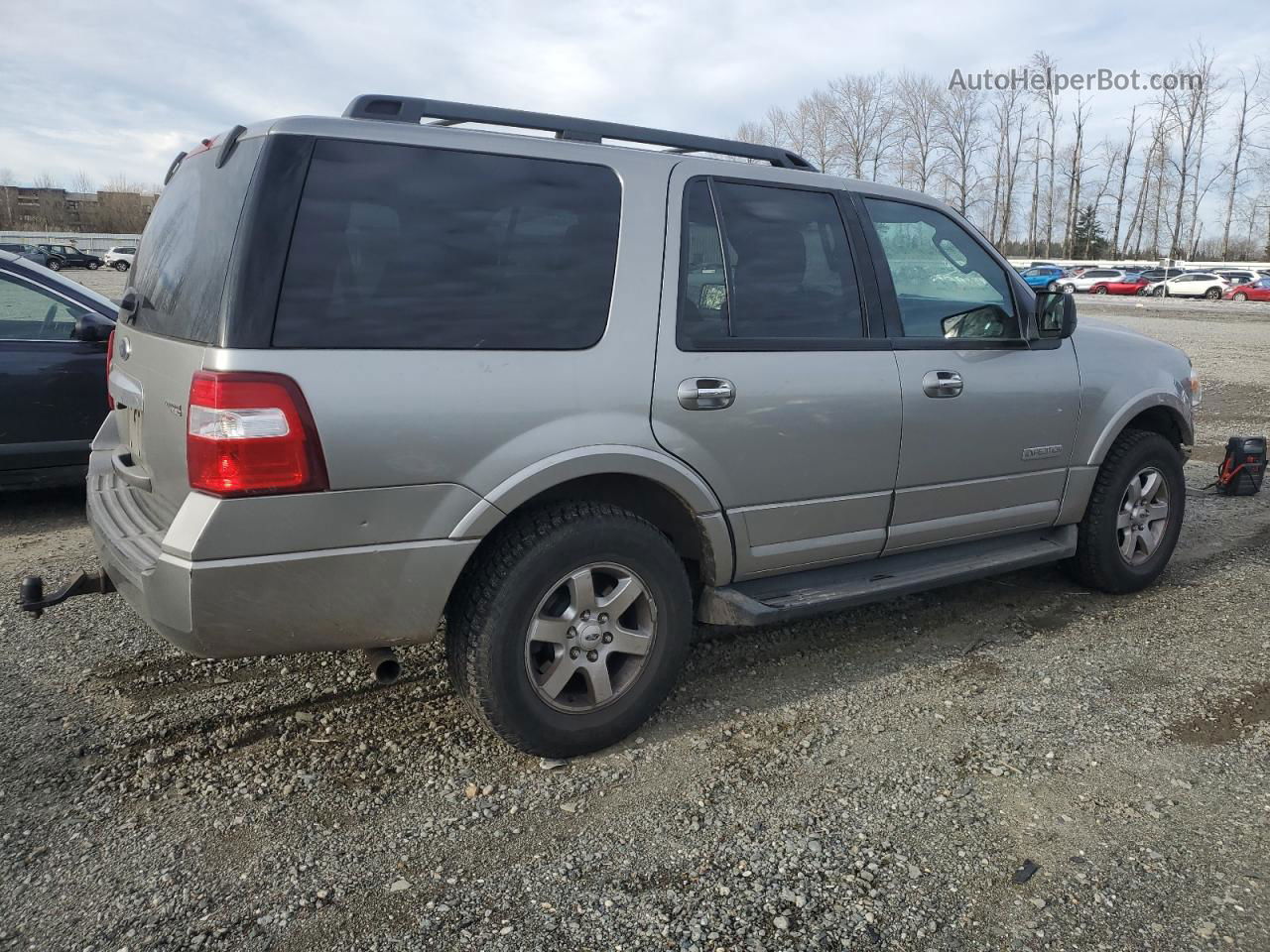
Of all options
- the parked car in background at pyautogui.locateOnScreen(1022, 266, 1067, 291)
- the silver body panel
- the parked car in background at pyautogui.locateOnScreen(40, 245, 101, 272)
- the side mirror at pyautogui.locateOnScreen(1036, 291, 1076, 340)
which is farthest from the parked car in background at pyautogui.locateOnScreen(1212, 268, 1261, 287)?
the parked car in background at pyautogui.locateOnScreen(40, 245, 101, 272)

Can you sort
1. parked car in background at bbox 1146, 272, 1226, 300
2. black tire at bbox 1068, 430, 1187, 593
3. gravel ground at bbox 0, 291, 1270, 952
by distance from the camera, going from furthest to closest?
parked car in background at bbox 1146, 272, 1226, 300
black tire at bbox 1068, 430, 1187, 593
gravel ground at bbox 0, 291, 1270, 952

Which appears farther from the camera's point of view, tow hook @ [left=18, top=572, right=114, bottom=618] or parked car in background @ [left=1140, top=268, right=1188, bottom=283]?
parked car in background @ [left=1140, top=268, right=1188, bottom=283]

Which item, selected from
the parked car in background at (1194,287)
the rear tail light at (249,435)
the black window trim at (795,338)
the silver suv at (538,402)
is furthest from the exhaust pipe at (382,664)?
the parked car in background at (1194,287)

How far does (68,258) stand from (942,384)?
6054 cm

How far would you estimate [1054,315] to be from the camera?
4273 mm

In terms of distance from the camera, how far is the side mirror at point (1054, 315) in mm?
4238

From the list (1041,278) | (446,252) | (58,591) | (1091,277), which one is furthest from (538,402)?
(1091,277)

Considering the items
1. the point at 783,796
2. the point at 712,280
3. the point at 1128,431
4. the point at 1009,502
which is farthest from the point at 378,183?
the point at 1128,431

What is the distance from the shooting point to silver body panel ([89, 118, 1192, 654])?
2.68 metres

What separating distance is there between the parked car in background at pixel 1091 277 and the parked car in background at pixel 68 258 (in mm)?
54059

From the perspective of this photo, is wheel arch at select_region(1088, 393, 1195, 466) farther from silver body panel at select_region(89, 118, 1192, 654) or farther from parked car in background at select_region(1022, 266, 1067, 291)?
parked car in background at select_region(1022, 266, 1067, 291)

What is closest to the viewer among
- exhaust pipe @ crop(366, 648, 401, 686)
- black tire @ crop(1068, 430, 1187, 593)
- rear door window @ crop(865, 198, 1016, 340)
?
exhaust pipe @ crop(366, 648, 401, 686)

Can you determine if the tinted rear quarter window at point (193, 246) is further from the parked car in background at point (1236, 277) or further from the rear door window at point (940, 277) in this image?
the parked car in background at point (1236, 277)

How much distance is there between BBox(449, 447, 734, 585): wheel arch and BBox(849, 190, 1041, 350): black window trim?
3.70ft
